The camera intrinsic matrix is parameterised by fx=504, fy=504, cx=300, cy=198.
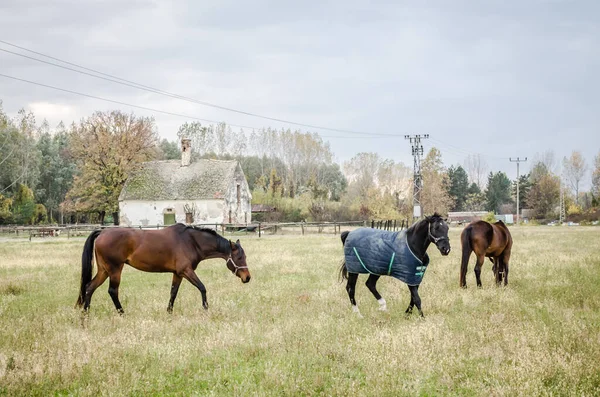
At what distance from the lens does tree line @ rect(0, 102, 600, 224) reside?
50.3 m

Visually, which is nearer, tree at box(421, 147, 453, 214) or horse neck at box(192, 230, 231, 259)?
horse neck at box(192, 230, 231, 259)

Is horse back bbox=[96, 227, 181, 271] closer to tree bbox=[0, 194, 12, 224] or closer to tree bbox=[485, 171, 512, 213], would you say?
tree bbox=[0, 194, 12, 224]

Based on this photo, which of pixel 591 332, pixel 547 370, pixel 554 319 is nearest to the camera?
pixel 547 370

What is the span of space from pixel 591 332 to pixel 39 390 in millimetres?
7461

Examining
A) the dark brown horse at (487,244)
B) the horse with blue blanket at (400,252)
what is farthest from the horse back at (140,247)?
the dark brown horse at (487,244)

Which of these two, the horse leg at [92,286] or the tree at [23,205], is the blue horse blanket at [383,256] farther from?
the tree at [23,205]

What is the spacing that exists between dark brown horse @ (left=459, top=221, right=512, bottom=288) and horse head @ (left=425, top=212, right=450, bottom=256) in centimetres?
341

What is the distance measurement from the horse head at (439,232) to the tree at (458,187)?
97.2 metres

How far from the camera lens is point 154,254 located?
986 cm

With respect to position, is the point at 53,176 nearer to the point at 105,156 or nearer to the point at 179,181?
the point at 105,156

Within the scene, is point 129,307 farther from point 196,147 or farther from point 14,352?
point 196,147

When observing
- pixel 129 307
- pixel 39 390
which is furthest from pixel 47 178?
pixel 39 390

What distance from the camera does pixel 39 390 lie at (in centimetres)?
553

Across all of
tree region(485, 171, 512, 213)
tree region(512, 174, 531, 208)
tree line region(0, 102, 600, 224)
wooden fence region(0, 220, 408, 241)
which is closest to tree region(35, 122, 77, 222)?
tree line region(0, 102, 600, 224)
